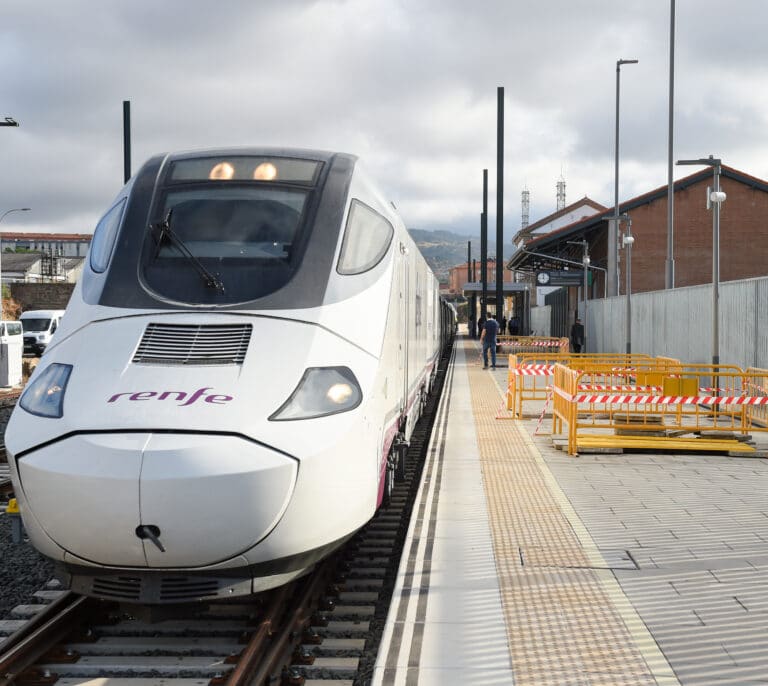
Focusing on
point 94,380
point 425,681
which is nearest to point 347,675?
point 425,681

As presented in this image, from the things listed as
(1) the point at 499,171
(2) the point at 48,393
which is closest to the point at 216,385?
(2) the point at 48,393

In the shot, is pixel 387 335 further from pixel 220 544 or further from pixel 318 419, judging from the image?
pixel 220 544

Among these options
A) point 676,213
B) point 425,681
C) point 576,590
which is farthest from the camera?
point 676,213

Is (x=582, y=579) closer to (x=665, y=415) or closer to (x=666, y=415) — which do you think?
(x=665, y=415)

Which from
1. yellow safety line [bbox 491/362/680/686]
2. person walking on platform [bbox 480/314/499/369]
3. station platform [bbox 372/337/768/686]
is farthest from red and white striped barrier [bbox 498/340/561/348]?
yellow safety line [bbox 491/362/680/686]

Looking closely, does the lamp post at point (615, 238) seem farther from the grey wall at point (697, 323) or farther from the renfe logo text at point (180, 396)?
the renfe logo text at point (180, 396)

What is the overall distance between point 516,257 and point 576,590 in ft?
149

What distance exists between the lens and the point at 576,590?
17.1 feet

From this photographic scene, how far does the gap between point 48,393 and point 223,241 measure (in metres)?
1.56

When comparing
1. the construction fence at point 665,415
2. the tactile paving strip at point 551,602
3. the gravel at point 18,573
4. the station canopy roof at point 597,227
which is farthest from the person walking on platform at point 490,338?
the gravel at point 18,573

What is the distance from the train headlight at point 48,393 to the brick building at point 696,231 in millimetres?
36412

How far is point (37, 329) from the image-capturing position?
36.2 meters

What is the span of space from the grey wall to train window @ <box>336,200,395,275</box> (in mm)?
10970

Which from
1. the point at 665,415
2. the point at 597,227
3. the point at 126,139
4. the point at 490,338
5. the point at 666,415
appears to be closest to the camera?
the point at 665,415
